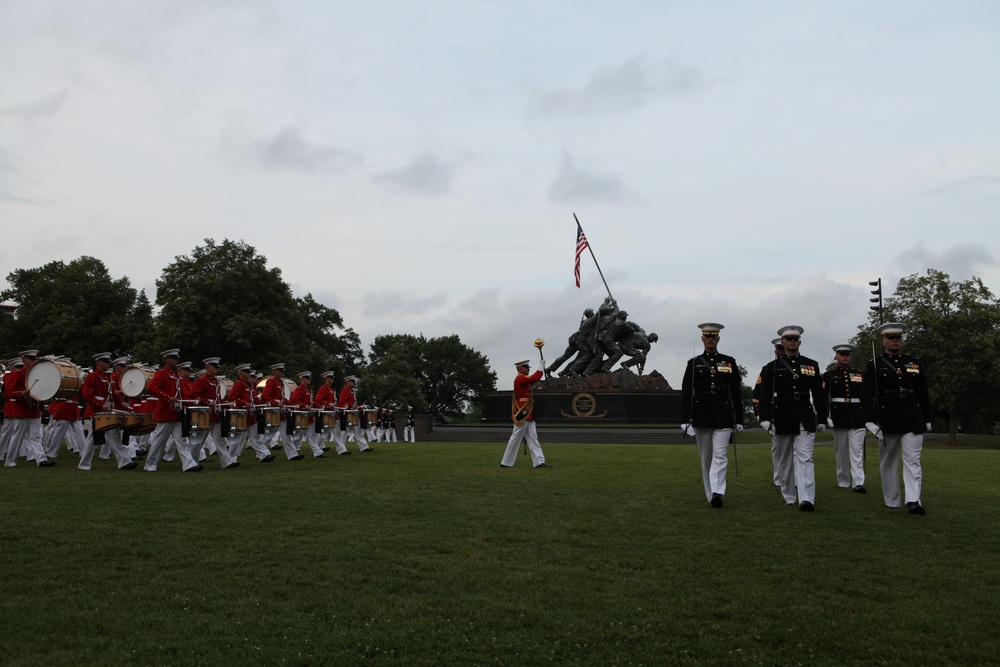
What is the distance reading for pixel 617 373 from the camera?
1854 inches

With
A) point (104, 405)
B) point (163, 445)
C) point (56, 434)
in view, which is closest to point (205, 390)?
point (163, 445)

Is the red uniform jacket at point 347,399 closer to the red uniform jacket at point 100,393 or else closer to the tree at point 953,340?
the red uniform jacket at point 100,393

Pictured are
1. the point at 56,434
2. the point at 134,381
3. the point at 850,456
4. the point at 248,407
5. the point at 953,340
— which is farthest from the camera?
the point at 953,340

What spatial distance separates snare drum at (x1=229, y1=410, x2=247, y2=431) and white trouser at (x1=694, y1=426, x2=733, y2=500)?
32.8 ft

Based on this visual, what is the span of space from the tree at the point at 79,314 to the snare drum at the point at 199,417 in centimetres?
4088

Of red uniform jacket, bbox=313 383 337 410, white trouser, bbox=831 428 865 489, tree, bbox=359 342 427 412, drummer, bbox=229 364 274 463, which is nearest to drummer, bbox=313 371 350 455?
red uniform jacket, bbox=313 383 337 410

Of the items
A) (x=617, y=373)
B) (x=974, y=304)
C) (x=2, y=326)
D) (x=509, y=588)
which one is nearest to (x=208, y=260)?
(x=2, y=326)

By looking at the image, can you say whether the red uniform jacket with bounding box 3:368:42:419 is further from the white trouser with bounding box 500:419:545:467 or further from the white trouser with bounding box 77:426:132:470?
the white trouser with bounding box 500:419:545:467

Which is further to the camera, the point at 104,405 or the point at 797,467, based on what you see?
the point at 104,405

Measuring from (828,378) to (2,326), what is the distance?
2374 inches

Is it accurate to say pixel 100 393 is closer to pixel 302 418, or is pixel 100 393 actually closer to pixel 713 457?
pixel 302 418

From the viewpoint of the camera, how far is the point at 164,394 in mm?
16266

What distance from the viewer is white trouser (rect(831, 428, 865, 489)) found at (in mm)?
13797

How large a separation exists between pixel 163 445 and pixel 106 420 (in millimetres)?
1179
